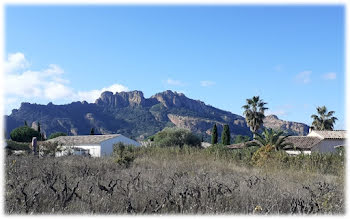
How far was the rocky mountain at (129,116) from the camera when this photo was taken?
13909 centimetres

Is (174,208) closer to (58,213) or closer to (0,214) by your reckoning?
(58,213)

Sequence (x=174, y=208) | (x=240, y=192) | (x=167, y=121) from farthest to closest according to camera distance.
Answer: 1. (x=167, y=121)
2. (x=240, y=192)
3. (x=174, y=208)

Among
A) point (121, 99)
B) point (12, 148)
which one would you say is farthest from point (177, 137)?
point (121, 99)

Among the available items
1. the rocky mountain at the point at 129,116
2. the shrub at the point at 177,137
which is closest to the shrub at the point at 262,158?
the shrub at the point at 177,137

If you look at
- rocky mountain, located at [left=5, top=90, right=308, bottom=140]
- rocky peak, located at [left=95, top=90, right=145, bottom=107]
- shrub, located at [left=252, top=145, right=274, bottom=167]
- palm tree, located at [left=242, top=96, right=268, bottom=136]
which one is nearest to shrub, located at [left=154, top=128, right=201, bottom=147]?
palm tree, located at [left=242, top=96, right=268, bottom=136]

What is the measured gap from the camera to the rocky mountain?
13909cm

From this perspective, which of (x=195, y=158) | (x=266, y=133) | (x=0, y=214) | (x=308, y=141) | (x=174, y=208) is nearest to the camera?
(x=0, y=214)

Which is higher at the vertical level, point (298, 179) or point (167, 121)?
point (167, 121)

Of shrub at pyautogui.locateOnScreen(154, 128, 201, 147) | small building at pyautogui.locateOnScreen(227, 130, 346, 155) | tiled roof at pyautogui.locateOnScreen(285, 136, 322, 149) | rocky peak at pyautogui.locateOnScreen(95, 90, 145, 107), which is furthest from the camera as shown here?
rocky peak at pyautogui.locateOnScreen(95, 90, 145, 107)

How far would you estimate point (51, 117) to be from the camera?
141625 mm

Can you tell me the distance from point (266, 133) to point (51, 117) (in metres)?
126

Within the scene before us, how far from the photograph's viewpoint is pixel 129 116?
15700 cm

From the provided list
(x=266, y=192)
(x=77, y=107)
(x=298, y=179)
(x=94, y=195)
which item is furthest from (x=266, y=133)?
(x=77, y=107)

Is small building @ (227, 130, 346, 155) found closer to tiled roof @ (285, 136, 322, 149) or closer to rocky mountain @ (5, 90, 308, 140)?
tiled roof @ (285, 136, 322, 149)
